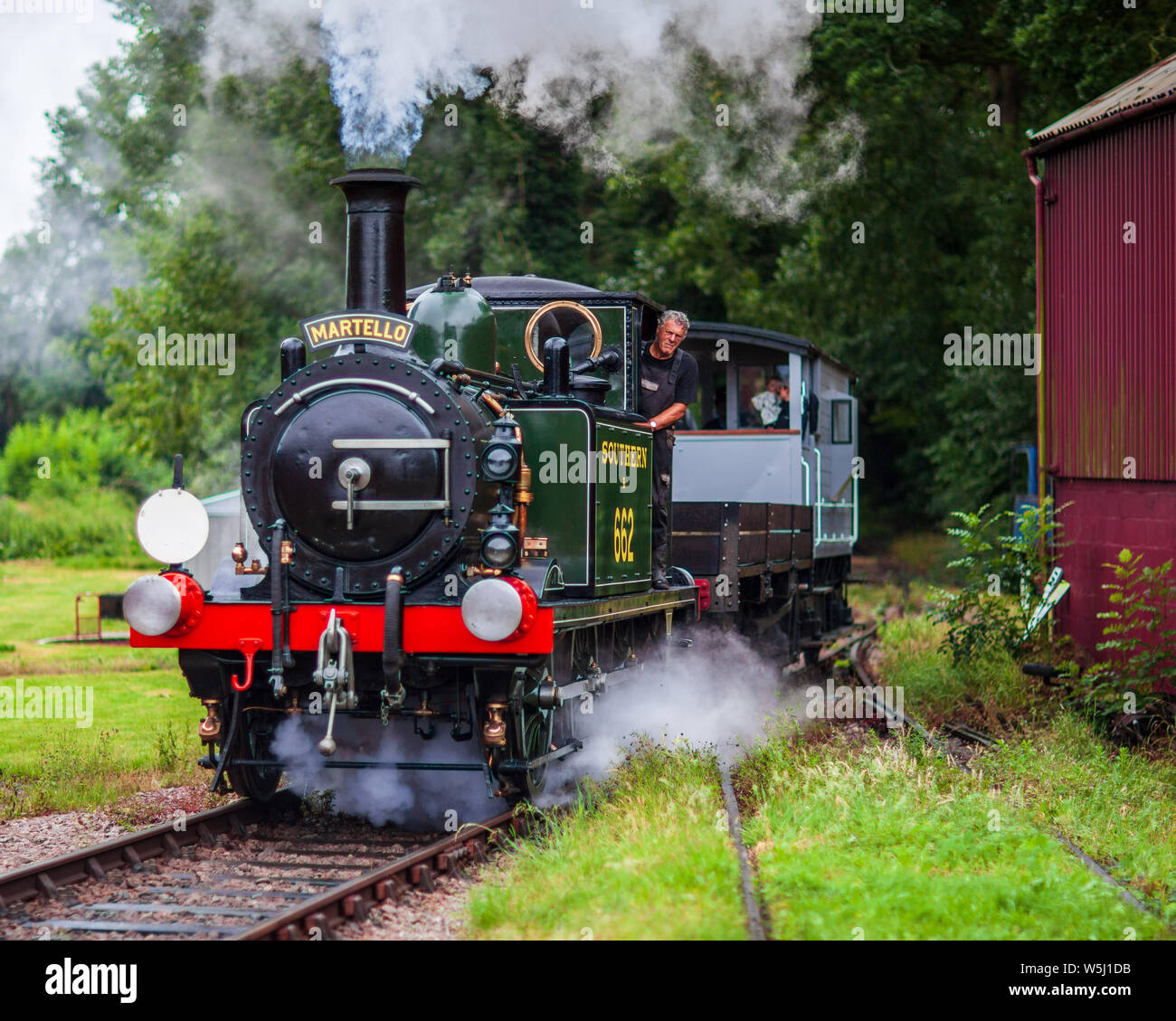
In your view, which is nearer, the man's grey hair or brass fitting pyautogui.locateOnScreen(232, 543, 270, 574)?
brass fitting pyautogui.locateOnScreen(232, 543, 270, 574)

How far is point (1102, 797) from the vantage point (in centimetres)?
723

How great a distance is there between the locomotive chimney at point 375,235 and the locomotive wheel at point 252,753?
2080mm

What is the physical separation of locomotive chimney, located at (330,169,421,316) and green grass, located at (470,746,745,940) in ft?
8.59

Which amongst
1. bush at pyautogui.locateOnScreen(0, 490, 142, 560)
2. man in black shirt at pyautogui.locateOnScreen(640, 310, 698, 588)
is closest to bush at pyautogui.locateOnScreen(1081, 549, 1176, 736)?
man in black shirt at pyautogui.locateOnScreen(640, 310, 698, 588)

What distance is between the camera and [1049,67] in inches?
728

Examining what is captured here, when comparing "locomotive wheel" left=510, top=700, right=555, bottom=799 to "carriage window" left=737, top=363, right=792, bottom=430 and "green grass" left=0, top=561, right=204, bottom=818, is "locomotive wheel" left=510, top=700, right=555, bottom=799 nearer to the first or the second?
"green grass" left=0, top=561, right=204, bottom=818

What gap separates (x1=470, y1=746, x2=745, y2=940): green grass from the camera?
4.72 metres

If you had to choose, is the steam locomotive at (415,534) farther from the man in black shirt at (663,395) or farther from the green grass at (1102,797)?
the green grass at (1102,797)

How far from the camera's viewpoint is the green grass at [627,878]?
4.72 metres

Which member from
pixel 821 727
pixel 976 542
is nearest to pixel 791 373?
pixel 976 542

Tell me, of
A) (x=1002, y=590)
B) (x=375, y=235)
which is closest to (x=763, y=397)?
(x=1002, y=590)

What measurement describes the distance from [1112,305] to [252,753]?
742cm
